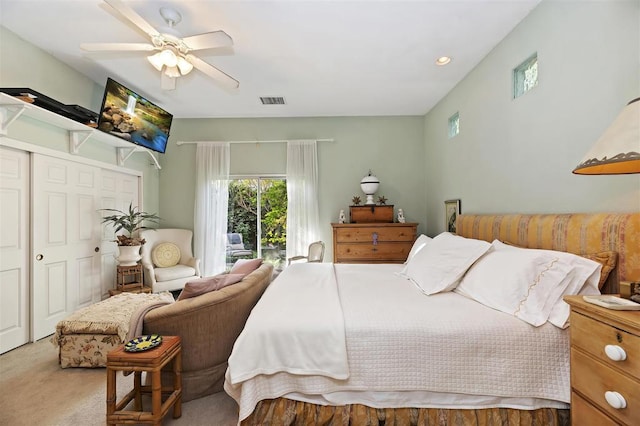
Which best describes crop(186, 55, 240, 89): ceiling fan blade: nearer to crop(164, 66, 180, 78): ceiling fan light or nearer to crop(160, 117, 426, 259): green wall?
crop(164, 66, 180, 78): ceiling fan light

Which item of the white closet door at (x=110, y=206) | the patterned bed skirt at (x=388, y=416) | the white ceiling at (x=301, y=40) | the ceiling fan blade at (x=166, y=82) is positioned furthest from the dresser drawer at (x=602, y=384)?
the white closet door at (x=110, y=206)

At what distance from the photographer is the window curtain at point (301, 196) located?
4.59m

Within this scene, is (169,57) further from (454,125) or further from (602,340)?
(454,125)

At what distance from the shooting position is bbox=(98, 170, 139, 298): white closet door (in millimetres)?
3625

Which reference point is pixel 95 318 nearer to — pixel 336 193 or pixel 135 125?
pixel 135 125

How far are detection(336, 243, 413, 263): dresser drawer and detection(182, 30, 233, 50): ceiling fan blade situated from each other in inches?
108

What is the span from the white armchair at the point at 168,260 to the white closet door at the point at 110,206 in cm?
39

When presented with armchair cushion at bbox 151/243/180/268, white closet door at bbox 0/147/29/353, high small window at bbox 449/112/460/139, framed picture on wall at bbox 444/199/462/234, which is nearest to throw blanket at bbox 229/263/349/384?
framed picture on wall at bbox 444/199/462/234

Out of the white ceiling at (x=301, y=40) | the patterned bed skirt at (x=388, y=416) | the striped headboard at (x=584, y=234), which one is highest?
the white ceiling at (x=301, y=40)

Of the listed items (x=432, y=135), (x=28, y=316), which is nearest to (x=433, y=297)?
(x=432, y=135)

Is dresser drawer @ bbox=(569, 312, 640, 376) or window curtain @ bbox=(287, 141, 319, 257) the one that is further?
window curtain @ bbox=(287, 141, 319, 257)

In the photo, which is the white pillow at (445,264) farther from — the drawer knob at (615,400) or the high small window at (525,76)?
the high small window at (525,76)

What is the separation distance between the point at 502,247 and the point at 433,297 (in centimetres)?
66

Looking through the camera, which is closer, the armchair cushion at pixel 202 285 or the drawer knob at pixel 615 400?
the drawer knob at pixel 615 400
